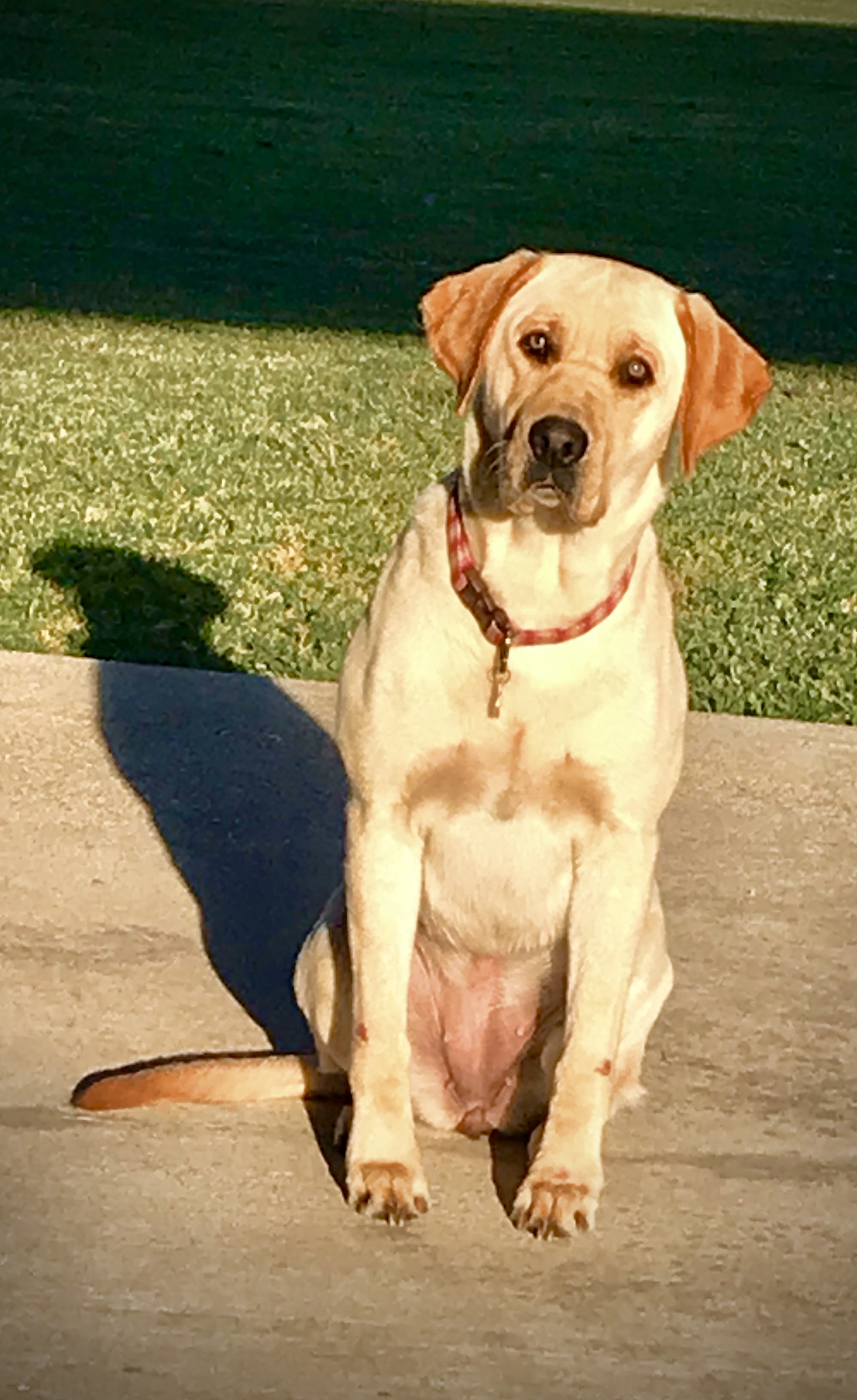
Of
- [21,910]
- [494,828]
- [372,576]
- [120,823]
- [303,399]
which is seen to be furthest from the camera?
[303,399]

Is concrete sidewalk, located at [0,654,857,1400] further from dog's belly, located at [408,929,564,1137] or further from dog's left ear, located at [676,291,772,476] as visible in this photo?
dog's left ear, located at [676,291,772,476]

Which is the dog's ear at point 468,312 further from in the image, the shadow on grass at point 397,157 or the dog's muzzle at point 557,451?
the shadow on grass at point 397,157

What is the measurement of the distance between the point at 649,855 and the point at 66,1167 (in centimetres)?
111

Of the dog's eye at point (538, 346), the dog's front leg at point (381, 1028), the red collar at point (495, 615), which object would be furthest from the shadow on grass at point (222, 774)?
the dog's eye at point (538, 346)

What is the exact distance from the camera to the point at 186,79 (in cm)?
2461

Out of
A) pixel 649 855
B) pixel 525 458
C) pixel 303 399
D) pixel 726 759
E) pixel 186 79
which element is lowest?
pixel 186 79

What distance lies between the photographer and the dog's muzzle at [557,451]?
12.3ft

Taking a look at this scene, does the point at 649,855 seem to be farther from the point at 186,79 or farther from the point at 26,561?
the point at 186,79

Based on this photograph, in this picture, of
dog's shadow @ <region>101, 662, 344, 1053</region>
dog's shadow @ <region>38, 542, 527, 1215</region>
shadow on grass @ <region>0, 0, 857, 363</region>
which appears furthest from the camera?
shadow on grass @ <region>0, 0, 857, 363</region>

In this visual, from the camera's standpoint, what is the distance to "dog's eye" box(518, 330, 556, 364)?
385 centimetres

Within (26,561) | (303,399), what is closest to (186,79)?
(303,399)

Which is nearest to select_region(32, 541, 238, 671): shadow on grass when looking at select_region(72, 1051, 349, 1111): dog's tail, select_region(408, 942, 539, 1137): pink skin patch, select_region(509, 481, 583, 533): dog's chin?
select_region(72, 1051, 349, 1111): dog's tail

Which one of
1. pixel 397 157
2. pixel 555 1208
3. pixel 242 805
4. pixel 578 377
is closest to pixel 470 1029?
pixel 555 1208

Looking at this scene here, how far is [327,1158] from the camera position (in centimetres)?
411
